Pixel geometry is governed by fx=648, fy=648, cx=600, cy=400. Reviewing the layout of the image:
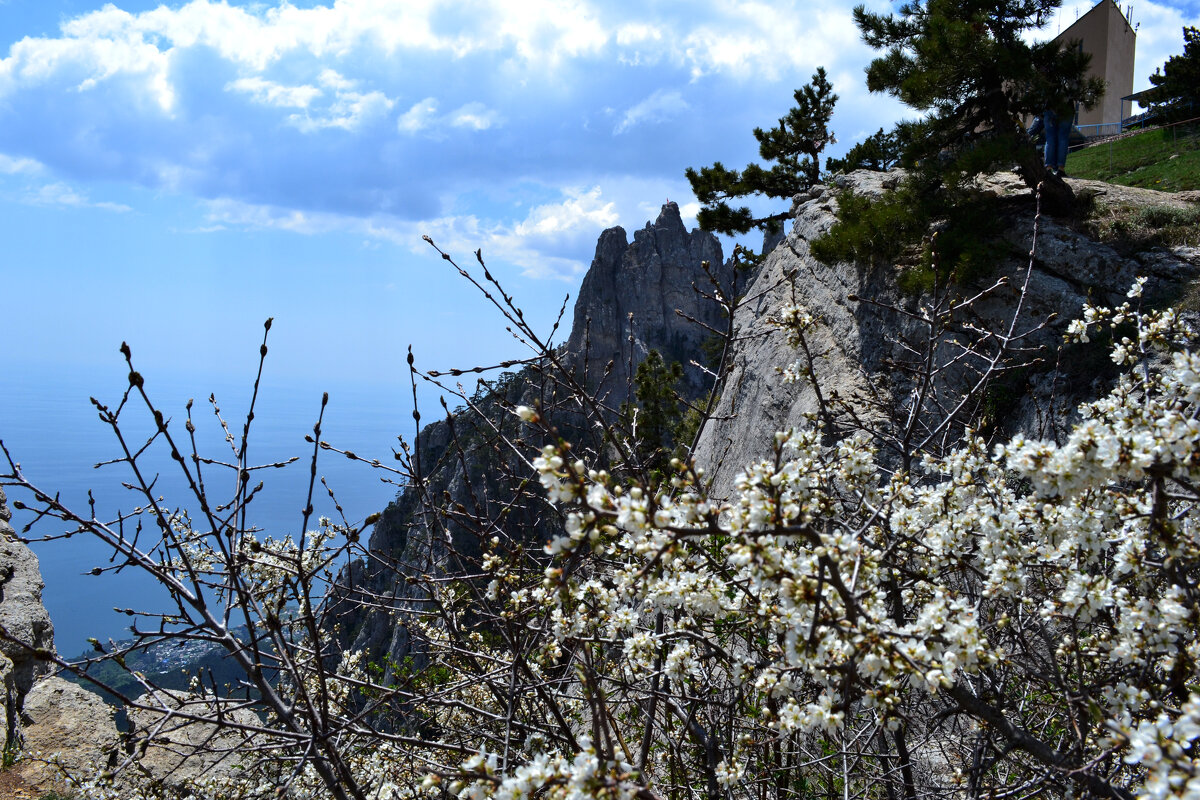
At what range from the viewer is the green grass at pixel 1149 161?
1238 cm

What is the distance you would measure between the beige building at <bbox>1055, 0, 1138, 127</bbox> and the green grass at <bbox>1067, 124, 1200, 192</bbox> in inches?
121

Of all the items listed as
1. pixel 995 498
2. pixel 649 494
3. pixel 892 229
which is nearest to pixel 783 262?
pixel 892 229

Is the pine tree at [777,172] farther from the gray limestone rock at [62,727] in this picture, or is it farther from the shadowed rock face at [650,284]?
the shadowed rock face at [650,284]

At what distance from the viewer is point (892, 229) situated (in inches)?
304

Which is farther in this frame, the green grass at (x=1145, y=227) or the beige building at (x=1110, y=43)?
the beige building at (x=1110, y=43)

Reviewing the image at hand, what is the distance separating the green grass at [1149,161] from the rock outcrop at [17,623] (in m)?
17.4

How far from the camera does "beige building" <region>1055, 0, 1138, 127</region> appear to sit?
2270cm

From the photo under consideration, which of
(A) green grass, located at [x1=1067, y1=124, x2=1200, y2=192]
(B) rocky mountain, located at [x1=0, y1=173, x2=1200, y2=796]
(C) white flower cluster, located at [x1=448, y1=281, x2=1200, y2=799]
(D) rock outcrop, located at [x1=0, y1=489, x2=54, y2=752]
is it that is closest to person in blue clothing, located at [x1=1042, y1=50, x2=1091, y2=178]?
(B) rocky mountain, located at [x1=0, y1=173, x2=1200, y2=796]

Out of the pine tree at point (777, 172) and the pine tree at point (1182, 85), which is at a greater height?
the pine tree at point (1182, 85)

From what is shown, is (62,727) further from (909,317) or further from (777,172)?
(777,172)

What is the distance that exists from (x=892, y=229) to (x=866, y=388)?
209 centimetres

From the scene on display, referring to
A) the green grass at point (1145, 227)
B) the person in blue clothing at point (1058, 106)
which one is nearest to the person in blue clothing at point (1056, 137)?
the person in blue clothing at point (1058, 106)

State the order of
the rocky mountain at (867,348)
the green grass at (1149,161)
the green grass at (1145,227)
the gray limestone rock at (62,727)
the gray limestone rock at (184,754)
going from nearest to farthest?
the gray limestone rock at (184,754) < the rocky mountain at (867,348) < the gray limestone rock at (62,727) < the green grass at (1145,227) < the green grass at (1149,161)

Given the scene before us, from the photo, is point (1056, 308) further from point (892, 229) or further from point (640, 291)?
point (640, 291)
